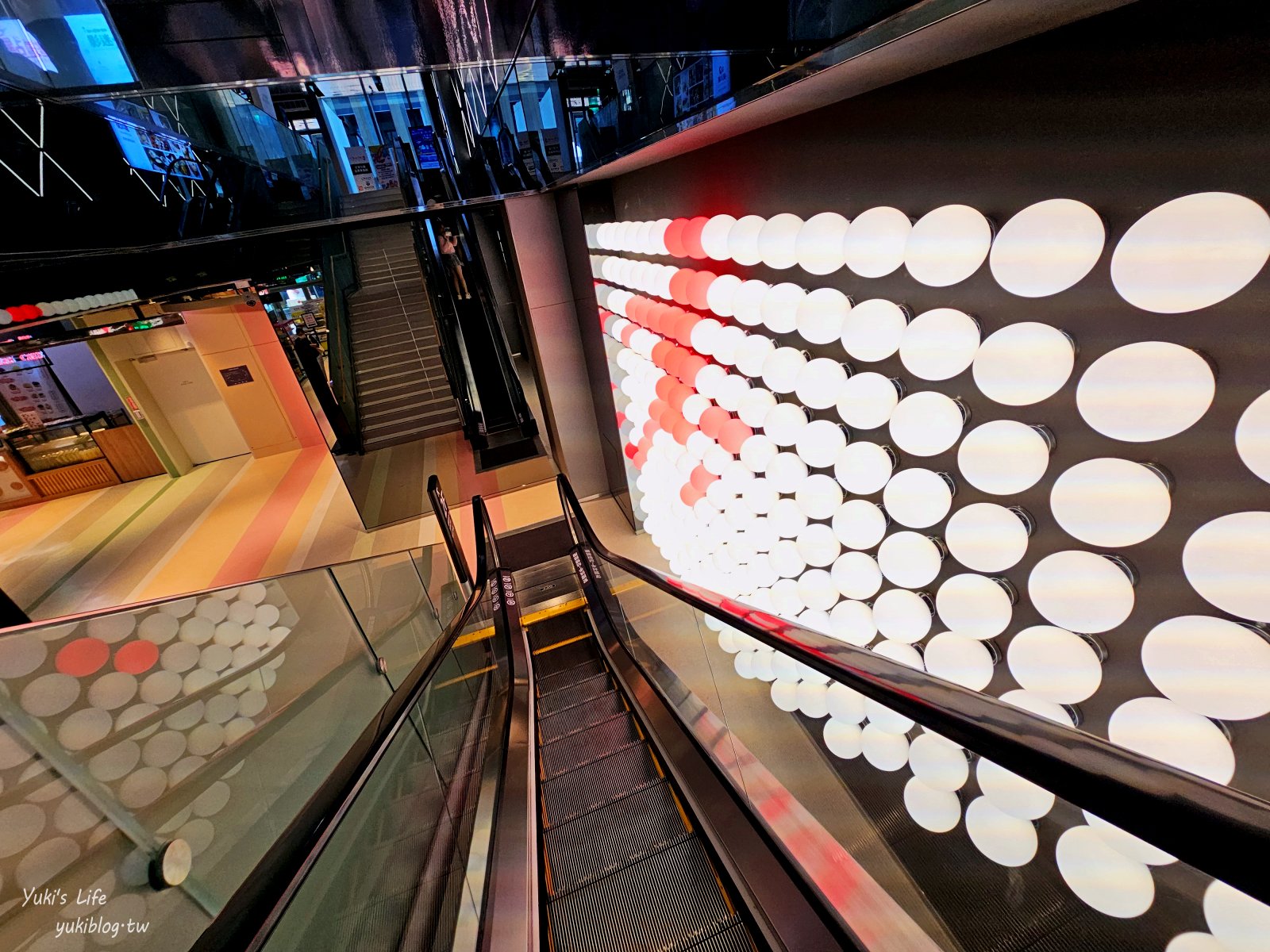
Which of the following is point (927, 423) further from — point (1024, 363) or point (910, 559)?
point (910, 559)

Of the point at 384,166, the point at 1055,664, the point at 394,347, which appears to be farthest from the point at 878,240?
the point at 394,347

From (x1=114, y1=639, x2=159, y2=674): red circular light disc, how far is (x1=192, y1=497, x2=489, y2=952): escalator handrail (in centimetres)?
256

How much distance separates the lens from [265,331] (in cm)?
912

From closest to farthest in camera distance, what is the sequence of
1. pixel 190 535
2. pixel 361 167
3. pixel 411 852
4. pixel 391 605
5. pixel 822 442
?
pixel 411 852 → pixel 822 442 → pixel 391 605 → pixel 361 167 → pixel 190 535

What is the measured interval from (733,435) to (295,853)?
2380 mm

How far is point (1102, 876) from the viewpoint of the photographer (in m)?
1.05

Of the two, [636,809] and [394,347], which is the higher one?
[394,347]

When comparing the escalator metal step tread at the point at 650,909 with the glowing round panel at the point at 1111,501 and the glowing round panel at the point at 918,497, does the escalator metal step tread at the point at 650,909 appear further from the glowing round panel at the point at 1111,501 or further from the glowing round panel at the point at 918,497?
the glowing round panel at the point at 1111,501

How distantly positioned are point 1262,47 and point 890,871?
1.92 metres

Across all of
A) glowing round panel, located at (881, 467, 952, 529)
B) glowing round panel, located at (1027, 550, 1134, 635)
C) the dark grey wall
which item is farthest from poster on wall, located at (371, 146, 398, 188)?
glowing round panel, located at (1027, 550, 1134, 635)

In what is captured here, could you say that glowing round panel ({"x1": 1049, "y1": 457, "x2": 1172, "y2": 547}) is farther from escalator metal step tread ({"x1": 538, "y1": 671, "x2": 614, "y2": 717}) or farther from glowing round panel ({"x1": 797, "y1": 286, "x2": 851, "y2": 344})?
escalator metal step tread ({"x1": 538, "y1": 671, "x2": 614, "y2": 717})

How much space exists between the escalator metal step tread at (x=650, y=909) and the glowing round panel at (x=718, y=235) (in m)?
2.48

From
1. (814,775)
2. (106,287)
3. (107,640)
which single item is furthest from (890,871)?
(106,287)

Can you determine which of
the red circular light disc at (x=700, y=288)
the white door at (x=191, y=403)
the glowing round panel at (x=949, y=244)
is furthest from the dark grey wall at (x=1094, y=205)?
the white door at (x=191, y=403)
